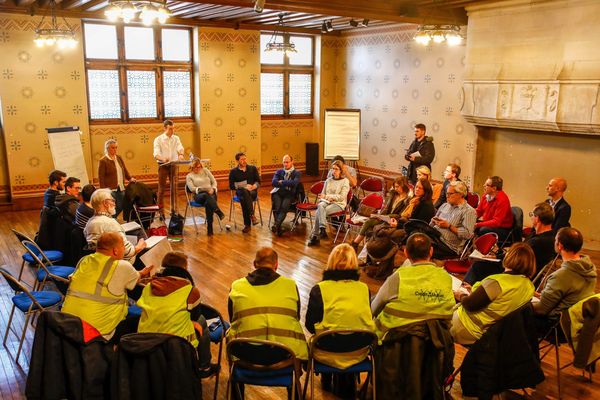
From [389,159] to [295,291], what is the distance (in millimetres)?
8469

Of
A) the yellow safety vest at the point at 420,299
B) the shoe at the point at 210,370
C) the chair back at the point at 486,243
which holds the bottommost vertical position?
the shoe at the point at 210,370

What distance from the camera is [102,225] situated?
4816 millimetres

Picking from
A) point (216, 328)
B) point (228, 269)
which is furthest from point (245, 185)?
point (216, 328)

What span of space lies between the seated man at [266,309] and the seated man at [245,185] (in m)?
4.99

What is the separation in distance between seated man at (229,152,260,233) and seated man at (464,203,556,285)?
4097mm

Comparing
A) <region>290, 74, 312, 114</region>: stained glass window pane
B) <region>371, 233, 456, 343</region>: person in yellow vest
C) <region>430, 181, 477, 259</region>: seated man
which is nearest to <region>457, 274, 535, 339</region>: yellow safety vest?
<region>371, 233, 456, 343</region>: person in yellow vest

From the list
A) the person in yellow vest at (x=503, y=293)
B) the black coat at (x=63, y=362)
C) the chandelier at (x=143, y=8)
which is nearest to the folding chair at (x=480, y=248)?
the person in yellow vest at (x=503, y=293)

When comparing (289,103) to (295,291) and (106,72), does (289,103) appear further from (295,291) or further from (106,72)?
(295,291)

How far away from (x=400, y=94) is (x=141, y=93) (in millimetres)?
5063

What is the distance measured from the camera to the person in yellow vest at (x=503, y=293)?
341 centimetres

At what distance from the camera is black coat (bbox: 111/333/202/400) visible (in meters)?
2.89

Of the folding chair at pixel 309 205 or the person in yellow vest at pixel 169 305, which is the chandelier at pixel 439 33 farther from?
the person in yellow vest at pixel 169 305

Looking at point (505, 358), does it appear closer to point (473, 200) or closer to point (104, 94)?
point (473, 200)

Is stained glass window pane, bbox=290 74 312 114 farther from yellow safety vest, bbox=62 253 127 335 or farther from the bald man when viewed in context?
yellow safety vest, bbox=62 253 127 335
